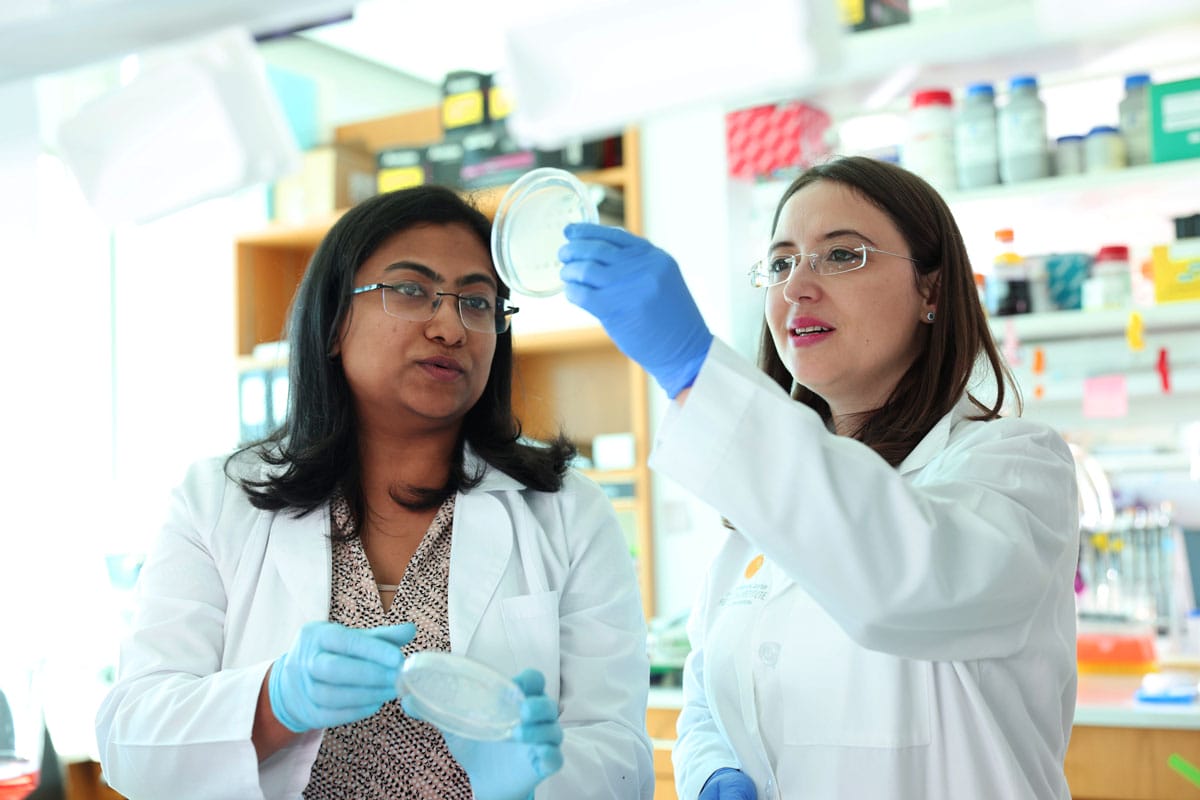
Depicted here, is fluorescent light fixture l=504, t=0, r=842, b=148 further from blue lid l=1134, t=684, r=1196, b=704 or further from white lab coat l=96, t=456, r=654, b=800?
blue lid l=1134, t=684, r=1196, b=704

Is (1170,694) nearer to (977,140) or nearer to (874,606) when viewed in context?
(977,140)

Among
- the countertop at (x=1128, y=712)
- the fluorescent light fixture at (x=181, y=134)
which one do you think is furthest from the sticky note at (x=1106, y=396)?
the fluorescent light fixture at (x=181, y=134)

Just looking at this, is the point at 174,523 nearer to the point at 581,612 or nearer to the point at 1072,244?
the point at 581,612

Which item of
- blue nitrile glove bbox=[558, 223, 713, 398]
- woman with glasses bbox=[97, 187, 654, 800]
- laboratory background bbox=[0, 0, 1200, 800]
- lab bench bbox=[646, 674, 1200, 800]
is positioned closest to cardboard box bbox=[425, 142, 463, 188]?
laboratory background bbox=[0, 0, 1200, 800]

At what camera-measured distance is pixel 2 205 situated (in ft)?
3.95

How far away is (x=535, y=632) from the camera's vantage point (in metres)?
1.48

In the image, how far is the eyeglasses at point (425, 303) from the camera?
5.16 feet

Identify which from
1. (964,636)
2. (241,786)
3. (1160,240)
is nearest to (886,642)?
(964,636)

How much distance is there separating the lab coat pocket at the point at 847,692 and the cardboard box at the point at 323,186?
330cm

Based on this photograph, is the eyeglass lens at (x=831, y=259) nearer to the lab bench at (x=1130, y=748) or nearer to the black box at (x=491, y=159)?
the lab bench at (x=1130, y=748)

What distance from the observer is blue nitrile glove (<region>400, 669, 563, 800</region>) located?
120 cm

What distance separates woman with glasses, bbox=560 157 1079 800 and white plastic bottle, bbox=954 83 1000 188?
1.71 meters

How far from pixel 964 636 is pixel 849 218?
591mm

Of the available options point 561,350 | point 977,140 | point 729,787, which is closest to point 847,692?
point 729,787
